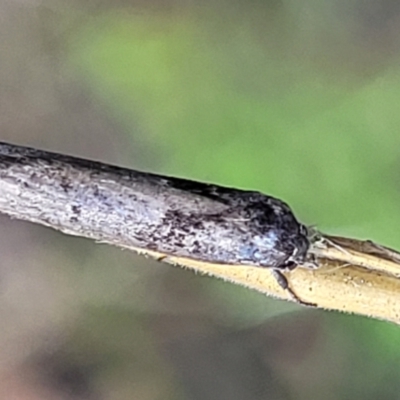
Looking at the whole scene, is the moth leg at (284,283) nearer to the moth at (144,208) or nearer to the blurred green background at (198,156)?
the moth at (144,208)

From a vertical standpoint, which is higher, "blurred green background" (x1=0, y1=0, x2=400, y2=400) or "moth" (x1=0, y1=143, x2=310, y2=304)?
"blurred green background" (x1=0, y1=0, x2=400, y2=400)

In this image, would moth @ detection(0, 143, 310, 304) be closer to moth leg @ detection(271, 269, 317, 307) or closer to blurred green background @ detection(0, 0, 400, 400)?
moth leg @ detection(271, 269, 317, 307)

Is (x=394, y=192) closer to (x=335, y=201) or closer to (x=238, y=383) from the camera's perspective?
(x=335, y=201)

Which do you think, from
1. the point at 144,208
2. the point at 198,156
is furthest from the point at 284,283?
the point at 198,156

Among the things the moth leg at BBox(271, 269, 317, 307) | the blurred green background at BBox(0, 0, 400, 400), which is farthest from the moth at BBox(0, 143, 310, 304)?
the blurred green background at BBox(0, 0, 400, 400)

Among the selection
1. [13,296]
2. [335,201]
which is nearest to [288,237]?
[335,201]

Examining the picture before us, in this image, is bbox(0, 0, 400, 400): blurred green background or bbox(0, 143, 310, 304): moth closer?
bbox(0, 143, 310, 304): moth

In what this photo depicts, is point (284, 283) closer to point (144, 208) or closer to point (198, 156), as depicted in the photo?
point (144, 208)

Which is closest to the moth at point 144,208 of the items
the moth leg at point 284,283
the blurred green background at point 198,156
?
the moth leg at point 284,283
